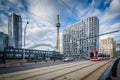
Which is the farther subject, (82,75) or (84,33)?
(84,33)

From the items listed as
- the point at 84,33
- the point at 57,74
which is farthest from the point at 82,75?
the point at 84,33

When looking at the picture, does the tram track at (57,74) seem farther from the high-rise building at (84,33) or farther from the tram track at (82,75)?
the high-rise building at (84,33)

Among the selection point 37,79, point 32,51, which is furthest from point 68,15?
point 32,51

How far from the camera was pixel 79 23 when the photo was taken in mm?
17703

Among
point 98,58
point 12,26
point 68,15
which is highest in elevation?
point 68,15

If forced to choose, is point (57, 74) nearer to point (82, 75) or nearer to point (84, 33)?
point (82, 75)

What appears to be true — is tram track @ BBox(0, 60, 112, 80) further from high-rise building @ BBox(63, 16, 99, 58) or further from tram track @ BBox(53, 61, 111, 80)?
high-rise building @ BBox(63, 16, 99, 58)

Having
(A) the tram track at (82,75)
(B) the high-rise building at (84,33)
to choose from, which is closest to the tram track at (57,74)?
(A) the tram track at (82,75)

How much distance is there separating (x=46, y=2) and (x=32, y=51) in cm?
5335

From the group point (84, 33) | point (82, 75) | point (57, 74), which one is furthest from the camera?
point (84, 33)

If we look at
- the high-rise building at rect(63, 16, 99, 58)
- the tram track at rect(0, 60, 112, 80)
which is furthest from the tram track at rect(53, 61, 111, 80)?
the high-rise building at rect(63, 16, 99, 58)

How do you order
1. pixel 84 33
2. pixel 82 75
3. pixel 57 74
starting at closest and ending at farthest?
pixel 82 75
pixel 57 74
pixel 84 33

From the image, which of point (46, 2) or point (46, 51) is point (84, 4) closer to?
point (46, 2)

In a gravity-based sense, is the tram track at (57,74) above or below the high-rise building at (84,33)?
below
